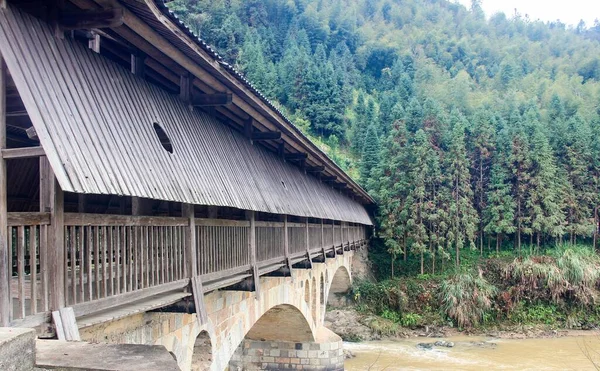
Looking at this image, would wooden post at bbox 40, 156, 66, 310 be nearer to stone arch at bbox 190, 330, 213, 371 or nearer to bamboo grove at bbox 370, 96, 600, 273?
stone arch at bbox 190, 330, 213, 371

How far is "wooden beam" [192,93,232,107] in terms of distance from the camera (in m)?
6.98

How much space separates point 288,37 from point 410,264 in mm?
58774

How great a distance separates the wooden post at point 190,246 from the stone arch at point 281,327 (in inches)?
389

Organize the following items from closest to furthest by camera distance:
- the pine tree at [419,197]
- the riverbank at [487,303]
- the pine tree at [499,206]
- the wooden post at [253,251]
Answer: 1. the wooden post at [253,251]
2. the riverbank at [487,303]
3. the pine tree at [419,197]
4. the pine tree at [499,206]

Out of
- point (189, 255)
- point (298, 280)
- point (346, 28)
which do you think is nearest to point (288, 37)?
point (346, 28)

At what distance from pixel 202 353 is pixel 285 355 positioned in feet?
34.3

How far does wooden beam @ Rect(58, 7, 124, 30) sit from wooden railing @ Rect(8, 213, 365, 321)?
168 cm

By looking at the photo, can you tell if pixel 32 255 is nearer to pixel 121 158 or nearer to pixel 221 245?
pixel 121 158

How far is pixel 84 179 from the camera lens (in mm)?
3871

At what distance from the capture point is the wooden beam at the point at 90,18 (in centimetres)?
427

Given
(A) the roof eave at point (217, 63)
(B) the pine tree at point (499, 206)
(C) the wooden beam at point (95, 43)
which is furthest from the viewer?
(B) the pine tree at point (499, 206)

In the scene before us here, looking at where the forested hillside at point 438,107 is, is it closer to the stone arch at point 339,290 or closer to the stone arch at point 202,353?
the stone arch at point 339,290

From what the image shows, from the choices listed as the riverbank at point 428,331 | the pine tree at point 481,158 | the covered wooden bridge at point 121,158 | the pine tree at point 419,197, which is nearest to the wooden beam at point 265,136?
the covered wooden bridge at point 121,158

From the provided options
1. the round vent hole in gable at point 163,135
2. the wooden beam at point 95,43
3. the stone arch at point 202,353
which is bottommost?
the stone arch at point 202,353
